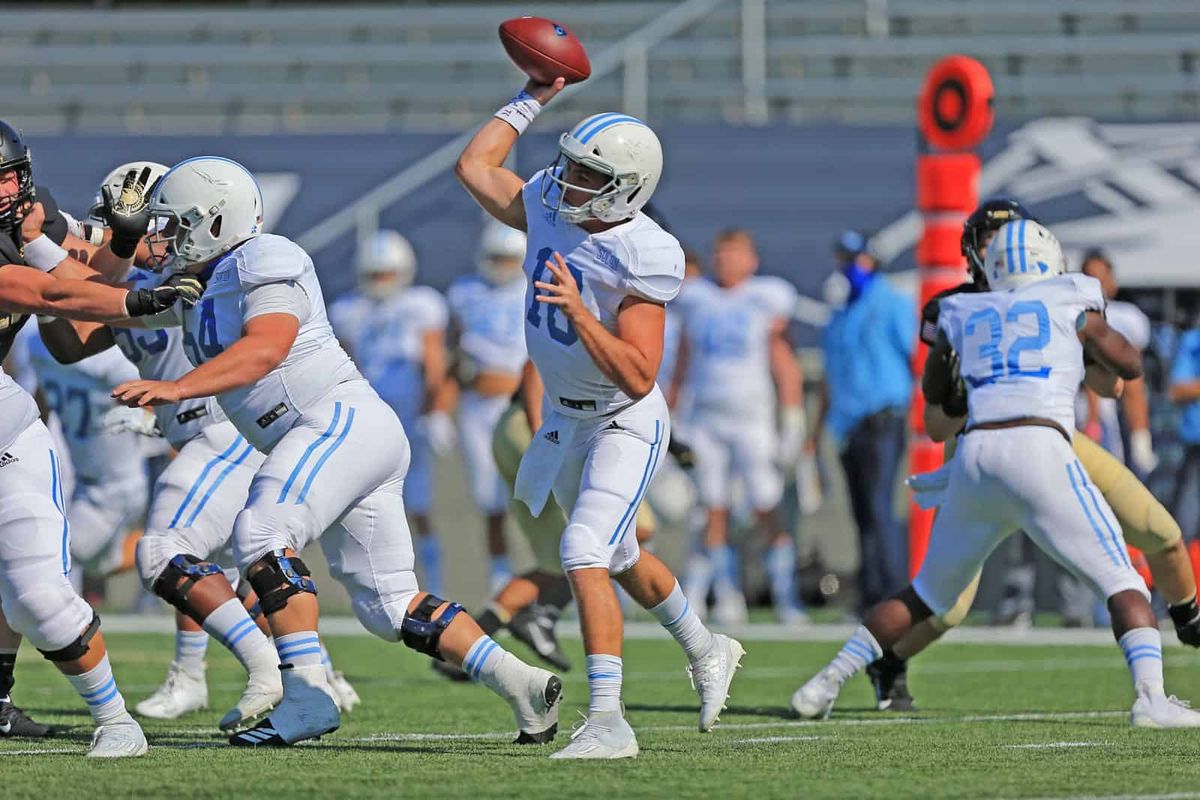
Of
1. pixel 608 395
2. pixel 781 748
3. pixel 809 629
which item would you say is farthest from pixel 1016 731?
pixel 809 629

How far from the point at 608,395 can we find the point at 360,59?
47.7 ft

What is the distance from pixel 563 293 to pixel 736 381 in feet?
23.8

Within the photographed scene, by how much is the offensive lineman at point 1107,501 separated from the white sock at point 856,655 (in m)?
0.18

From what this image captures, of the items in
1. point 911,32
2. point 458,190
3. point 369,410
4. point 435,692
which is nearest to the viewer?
point 369,410

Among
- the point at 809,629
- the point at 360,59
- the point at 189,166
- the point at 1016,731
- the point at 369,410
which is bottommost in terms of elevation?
the point at 809,629

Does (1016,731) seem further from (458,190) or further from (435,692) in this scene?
(458,190)

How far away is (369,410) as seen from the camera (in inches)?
226

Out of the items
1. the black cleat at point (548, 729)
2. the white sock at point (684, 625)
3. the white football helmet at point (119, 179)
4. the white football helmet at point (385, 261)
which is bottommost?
the black cleat at point (548, 729)

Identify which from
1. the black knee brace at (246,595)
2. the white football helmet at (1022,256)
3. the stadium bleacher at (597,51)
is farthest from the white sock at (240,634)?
the stadium bleacher at (597,51)

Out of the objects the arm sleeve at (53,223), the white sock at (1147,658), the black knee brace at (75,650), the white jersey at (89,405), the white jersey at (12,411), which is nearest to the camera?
the black knee brace at (75,650)

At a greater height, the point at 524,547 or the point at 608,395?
the point at 608,395

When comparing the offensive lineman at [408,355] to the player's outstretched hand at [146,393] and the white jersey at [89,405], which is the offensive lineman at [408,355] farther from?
the player's outstretched hand at [146,393]

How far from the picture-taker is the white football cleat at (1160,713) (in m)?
6.16

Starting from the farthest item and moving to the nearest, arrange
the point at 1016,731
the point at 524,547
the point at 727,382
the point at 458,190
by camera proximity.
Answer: the point at 458,190, the point at 524,547, the point at 727,382, the point at 1016,731
